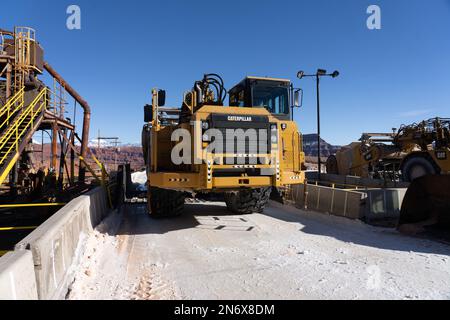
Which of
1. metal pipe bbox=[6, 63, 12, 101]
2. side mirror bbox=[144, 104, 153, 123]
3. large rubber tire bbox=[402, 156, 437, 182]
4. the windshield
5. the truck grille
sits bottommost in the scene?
large rubber tire bbox=[402, 156, 437, 182]

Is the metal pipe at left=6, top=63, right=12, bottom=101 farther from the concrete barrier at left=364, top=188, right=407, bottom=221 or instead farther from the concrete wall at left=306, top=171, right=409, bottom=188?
the concrete barrier at left=364, top=188, right=407, bottom=221

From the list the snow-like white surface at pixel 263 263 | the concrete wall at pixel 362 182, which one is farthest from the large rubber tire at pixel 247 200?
the concrete wall at pixel 362 182

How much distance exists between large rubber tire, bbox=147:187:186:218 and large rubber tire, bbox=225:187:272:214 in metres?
1.60

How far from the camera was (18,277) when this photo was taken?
267 centimetres

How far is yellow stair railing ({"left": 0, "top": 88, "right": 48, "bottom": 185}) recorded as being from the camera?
8863 millimetres

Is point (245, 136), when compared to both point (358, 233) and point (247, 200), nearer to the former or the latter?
point (247, 200)

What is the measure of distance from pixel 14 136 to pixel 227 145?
8.02 meters

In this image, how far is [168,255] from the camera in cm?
569

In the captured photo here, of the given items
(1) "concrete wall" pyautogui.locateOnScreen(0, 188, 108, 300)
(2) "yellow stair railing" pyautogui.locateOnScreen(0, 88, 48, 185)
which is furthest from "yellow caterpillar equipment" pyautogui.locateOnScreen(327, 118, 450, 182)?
(2) "yellow stair railing" pyautogui.locateOnScreen(0, 88, 48, 185)

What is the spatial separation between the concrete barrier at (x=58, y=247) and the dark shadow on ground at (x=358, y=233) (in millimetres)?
4713

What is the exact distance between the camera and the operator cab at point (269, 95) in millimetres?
8453

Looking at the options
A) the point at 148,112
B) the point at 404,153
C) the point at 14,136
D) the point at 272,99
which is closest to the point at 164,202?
the point at 148,112
